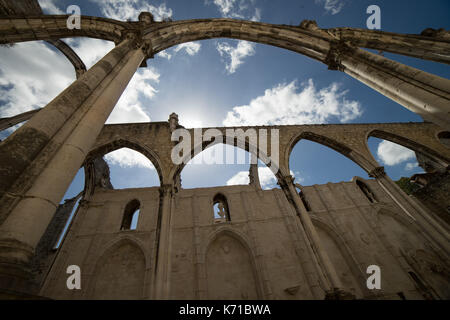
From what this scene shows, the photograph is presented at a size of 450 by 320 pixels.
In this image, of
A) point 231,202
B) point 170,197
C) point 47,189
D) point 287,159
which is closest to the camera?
point 47,189

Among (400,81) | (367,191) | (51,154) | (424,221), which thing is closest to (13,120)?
(51,154)

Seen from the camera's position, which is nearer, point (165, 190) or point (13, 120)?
point (165, 190)

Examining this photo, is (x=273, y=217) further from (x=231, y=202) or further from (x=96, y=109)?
(x=96, y=109)

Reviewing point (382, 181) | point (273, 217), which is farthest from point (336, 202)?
point (273, 217)

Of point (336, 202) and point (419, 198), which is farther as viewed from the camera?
point (419, 198)

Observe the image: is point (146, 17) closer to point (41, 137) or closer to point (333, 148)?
point (41, 137)

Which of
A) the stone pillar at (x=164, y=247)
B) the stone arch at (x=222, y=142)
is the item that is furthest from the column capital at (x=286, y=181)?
the stone pillar at (x=164, y=247)

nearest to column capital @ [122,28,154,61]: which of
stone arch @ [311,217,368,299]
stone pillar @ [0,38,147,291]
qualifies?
stone pillar @ [0,38,147,291]

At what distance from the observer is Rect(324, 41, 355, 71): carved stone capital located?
242 inches

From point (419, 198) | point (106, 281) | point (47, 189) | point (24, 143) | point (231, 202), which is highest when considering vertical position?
point (231, 202)

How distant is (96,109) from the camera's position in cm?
324

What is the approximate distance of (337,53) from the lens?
20.8ft

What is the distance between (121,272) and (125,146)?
19.5 ft
